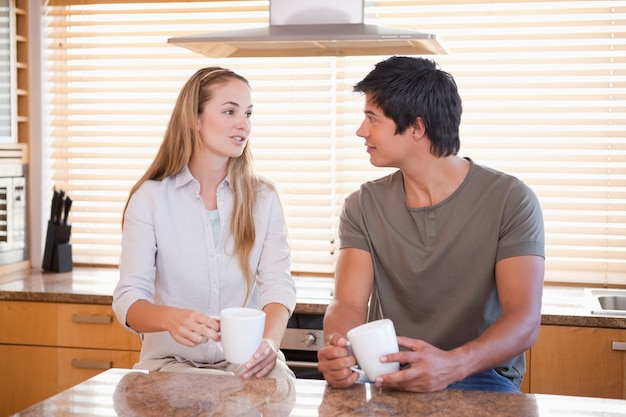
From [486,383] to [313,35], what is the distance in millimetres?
1177

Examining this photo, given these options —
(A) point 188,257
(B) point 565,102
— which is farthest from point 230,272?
(B) point 565,102

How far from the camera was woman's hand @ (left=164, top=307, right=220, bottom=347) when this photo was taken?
6.09 feet

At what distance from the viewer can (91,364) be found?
122 inches

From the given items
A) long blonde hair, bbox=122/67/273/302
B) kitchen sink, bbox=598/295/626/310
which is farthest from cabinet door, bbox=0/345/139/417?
kitchen sink, bbox=598/295/626/310

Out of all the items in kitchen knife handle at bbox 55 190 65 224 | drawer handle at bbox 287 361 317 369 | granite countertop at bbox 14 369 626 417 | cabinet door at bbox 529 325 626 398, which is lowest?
drawer handle at bbox 287 361 317 369

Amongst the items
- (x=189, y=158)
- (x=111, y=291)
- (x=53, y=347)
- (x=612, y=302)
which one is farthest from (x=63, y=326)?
(x=612, y=302)

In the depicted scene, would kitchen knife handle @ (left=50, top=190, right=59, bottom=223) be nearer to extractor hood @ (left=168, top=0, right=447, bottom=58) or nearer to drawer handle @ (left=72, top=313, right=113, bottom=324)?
drawer handle @ (left=72, top=313, right=113, bottom=324)

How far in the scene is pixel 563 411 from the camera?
1.56m

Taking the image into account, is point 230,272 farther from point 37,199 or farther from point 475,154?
point 37,199

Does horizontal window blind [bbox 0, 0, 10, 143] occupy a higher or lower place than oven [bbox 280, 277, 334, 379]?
higher

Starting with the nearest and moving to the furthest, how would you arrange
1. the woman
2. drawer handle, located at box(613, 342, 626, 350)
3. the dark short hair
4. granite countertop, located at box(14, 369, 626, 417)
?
granite countertop, located at box(14, 369, 626, 417) < the dark short hair < the woman < drawer handle, located at box(613, 342, 626, 350)

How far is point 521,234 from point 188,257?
93 cm

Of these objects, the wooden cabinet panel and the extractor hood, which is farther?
the wooden cabinet panel

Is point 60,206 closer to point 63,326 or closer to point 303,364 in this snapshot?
point 63,326
